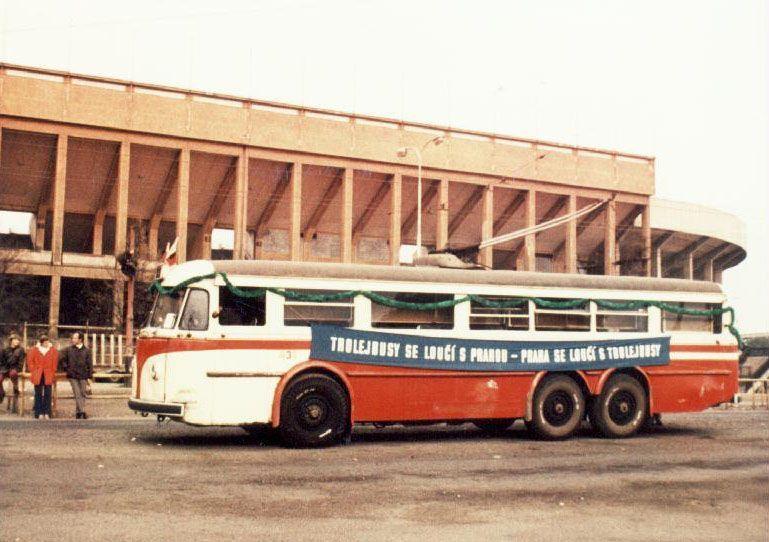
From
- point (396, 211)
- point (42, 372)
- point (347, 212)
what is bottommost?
point (42, 372)

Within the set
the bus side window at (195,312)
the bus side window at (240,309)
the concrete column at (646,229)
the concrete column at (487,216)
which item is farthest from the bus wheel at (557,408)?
the concrete column at (646,229)

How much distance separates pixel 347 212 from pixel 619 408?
37035 millimetres

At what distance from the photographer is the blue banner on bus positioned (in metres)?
14.1

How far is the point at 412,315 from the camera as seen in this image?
14.8m

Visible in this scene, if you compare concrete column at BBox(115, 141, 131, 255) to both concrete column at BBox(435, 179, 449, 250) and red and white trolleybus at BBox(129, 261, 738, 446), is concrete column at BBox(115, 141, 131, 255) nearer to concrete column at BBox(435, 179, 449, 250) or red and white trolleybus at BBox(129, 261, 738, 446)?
concrete column at BBox(435, 179, 449, 250)

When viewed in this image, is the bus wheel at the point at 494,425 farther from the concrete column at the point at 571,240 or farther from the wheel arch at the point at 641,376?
the concrete column at the point at 571,240

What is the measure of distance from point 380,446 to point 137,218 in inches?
1661

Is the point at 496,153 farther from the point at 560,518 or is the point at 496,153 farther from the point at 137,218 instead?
the point at 560,518

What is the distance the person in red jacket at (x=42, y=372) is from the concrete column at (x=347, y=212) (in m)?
33.3

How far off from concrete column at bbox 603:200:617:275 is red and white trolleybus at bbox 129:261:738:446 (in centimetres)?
4264

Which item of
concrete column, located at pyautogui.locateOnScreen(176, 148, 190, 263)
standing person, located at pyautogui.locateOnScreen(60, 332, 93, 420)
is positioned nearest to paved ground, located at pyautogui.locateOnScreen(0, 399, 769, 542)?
standing person, located at pyautogui.locateOnScreen(60, 332, 93, 420)

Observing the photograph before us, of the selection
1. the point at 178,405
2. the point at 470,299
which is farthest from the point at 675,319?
the point at 178,405

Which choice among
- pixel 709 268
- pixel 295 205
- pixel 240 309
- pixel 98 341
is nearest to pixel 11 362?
pixel 240 309

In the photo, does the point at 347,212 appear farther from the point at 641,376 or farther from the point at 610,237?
the point at 641,376
